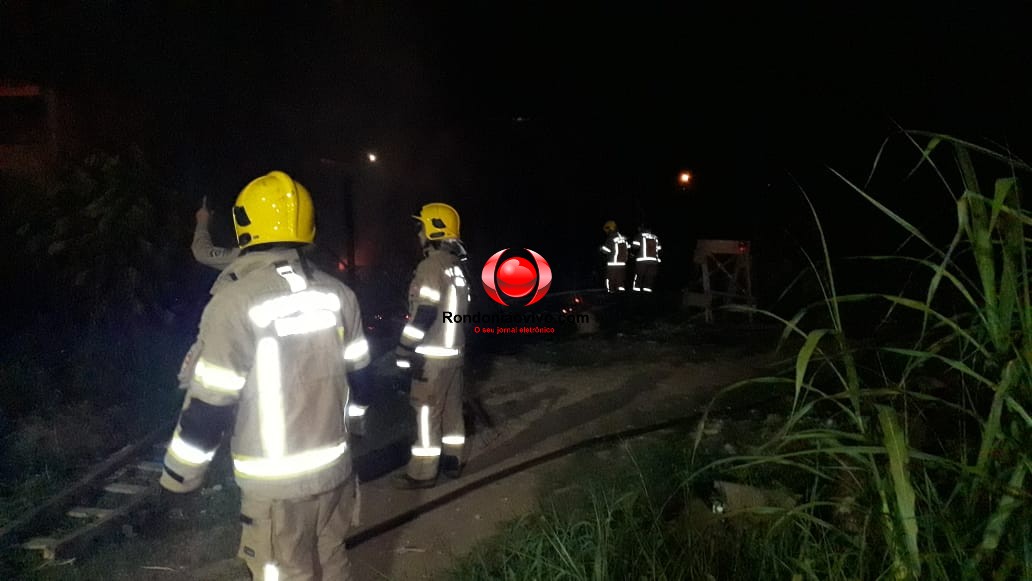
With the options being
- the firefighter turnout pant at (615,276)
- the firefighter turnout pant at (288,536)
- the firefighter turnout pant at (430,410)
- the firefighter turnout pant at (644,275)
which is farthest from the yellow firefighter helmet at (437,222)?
the firefighter turnout pant at (644,275)

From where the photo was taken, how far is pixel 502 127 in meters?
21.1

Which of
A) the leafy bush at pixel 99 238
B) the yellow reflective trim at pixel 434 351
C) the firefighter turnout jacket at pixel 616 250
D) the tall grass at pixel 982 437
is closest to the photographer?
the tall grass at pixel 982 437

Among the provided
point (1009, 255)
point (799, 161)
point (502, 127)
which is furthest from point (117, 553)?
point (502, 127)

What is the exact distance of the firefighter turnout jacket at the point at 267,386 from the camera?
244cm

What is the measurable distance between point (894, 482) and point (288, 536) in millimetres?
2100

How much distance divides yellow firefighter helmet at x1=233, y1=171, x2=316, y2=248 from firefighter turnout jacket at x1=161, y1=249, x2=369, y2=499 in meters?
0.08

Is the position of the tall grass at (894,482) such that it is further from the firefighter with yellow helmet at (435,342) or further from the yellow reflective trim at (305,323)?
the yellow reflective trim at (305,323)

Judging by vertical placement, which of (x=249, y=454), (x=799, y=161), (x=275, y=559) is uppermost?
(x=799, y=161)

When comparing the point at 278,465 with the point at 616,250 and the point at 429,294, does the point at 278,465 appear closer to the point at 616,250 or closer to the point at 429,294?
the point at 429,294

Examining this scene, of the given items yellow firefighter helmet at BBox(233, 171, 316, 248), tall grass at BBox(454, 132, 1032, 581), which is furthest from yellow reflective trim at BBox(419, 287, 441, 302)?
yellow firefighter helmet at BBox(233, 171, 316, 248)

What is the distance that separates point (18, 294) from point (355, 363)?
278 inches

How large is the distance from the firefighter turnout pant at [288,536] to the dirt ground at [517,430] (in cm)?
104

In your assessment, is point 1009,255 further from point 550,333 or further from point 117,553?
point 550,333

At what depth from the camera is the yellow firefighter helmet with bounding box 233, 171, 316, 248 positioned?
264 centimetres
